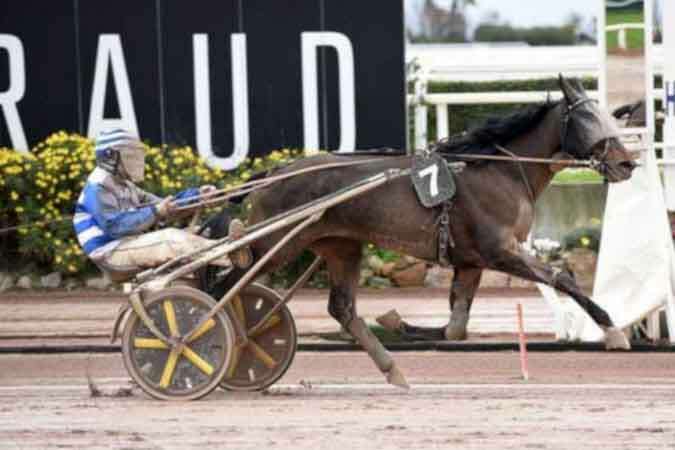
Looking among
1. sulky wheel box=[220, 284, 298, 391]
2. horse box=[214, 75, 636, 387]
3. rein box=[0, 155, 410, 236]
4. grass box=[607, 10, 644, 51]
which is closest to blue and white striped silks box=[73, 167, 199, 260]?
rein box=[0, 155, 410, 236]

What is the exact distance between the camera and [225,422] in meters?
9.72

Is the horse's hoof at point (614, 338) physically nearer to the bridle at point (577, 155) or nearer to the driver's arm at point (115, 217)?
the bridle at point (577, 155)

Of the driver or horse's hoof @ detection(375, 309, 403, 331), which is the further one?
horse's hoof @ detection(375, 309, 403, 331)

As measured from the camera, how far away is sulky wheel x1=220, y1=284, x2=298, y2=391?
11.2 metres

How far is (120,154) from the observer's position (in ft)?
35.4

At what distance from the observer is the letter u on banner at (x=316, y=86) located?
1802cm

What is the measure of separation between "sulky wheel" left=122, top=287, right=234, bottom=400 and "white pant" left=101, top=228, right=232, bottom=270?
22cm

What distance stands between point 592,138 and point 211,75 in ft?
23.6

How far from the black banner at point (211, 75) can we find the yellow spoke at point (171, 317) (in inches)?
293

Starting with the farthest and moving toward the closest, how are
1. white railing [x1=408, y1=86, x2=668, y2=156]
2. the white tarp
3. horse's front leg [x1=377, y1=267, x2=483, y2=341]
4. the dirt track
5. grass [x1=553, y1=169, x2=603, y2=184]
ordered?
grass [x1=553, y1=169, x2=603, y2=184], white railing [x1=408, y1=86, x2=668, y2=156], the white tarp, horse's front leg [x1=377, y1=267, x2=483, y2=341], the dirt track

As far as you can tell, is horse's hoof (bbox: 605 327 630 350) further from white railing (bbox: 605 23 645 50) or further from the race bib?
white railing (bbox: 605 23 645 50)

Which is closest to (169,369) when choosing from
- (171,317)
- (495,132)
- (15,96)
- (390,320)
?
(171,317)

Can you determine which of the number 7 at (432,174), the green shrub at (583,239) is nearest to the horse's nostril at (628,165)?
the number 7 at (432,174)

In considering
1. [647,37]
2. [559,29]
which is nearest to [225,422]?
[647,37]
